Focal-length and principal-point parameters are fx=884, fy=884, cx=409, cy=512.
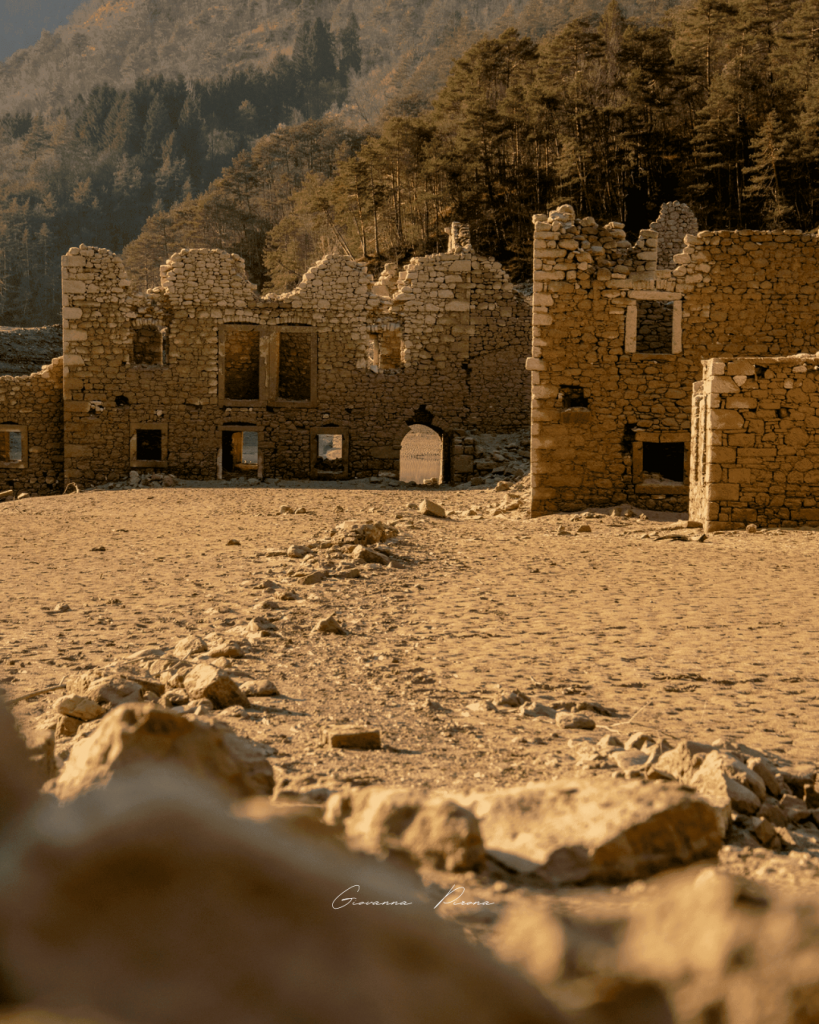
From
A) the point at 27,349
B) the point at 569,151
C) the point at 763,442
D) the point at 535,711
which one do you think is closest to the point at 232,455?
the point at 27,349

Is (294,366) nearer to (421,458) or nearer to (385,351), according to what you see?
(385,351)

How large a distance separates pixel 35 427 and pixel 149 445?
2922 millimetres

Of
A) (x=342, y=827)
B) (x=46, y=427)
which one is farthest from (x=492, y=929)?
(x=46, y=427)

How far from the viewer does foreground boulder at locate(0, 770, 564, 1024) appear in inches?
49.3

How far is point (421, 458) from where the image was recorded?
1448 inches

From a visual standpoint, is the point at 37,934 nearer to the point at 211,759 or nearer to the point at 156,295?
the point at 211,759

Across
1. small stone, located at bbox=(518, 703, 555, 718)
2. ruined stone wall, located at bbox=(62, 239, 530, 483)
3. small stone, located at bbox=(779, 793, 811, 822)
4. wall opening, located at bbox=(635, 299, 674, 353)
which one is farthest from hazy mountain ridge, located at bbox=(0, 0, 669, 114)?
small stone, located at bbox=(779, 793, 811, 822)

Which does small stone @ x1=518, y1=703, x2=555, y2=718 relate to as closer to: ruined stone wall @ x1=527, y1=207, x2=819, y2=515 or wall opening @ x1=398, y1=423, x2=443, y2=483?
ruined stone wall @ x1=527, y1=207, x2=819, y2=515

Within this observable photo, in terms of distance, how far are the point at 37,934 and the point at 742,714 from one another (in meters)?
3.69

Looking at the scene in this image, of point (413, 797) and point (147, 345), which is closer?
point (413, 797)

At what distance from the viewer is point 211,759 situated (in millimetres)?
1990

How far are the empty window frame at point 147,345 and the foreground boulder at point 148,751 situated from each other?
23.7m

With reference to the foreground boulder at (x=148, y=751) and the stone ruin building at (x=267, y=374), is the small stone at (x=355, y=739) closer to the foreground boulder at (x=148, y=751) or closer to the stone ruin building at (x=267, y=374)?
the foreground boulder at (x=148, y=751)

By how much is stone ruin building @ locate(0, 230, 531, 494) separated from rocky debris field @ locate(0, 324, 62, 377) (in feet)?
39.0
